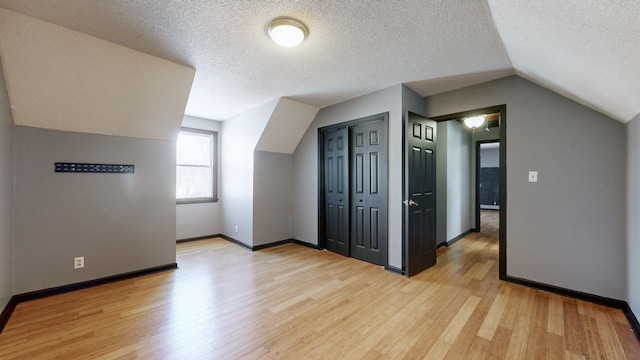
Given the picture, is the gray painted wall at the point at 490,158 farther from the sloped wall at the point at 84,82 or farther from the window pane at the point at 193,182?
the sloped wall at the point at 84,82

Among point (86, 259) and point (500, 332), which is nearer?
point (500, 332)

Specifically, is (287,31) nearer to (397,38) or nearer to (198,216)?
(397,38)

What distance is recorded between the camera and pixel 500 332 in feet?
6.37

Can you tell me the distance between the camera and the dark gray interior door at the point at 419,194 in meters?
3.14

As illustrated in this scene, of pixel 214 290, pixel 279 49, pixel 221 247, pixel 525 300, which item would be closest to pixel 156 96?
pixel 279 49

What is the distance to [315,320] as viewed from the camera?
2113 mm

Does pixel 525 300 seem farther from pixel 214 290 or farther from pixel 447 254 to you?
pixel 214 290

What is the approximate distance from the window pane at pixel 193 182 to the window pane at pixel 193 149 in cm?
14

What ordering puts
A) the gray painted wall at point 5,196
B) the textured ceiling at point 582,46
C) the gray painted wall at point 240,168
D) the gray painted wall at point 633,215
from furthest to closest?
the gray painted wall at point 240,168
the gray painted wall at point 5,196
the gray painted wall at point 633,215
the textured ceiling at point 582,46

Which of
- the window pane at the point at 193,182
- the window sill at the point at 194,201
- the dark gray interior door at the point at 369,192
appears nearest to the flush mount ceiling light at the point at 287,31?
the dark gray interior door at the point at 369,192

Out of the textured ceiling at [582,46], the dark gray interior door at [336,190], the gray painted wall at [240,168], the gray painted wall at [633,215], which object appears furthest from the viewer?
the gray painted wall at [240,168]

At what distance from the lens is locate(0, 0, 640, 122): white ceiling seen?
1.49 m

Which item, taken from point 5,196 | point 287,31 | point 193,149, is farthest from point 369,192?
point 5,196

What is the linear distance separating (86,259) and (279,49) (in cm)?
312
